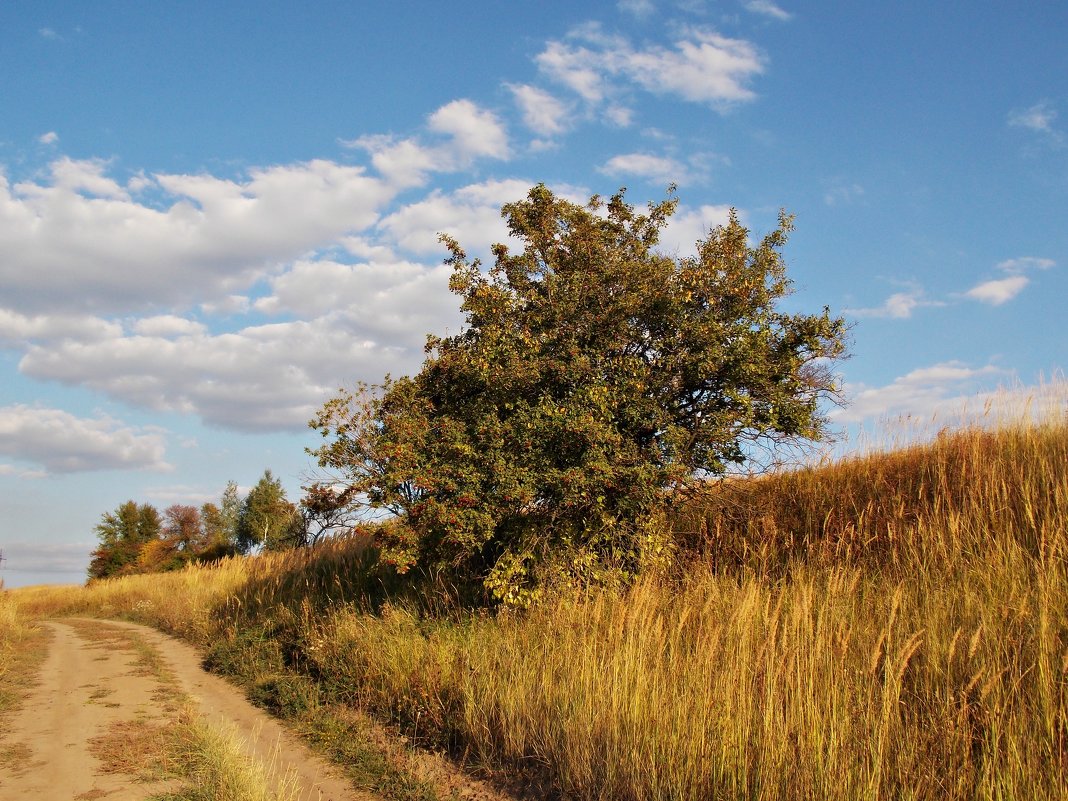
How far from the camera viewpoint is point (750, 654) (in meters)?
5.54

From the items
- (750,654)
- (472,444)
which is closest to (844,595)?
(750,654)

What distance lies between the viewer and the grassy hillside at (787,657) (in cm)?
412

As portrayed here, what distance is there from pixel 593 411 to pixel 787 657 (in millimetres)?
4122

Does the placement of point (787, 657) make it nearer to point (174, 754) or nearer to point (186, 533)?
point (174, 754)

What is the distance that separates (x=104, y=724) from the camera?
807cm

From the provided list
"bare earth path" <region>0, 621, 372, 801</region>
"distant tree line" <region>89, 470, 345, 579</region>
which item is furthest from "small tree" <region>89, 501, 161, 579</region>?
"bare earth path" <region>0, 621, 372, 801</region>

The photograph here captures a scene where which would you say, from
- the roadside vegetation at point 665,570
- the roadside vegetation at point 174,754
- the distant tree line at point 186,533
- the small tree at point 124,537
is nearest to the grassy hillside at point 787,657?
the roadside vegetation at point 665,570

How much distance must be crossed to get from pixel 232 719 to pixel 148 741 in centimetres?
123

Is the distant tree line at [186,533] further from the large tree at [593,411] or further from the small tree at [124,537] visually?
the large tree at [593,411]

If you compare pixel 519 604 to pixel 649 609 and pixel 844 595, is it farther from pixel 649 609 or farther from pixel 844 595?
pixel 844 595

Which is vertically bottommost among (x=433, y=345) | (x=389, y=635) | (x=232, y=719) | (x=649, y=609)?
(x=232, y=719)

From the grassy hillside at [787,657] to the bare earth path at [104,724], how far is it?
0.66 m

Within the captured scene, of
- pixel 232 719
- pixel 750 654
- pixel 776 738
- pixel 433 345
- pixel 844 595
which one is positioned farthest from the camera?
pixel 433 345

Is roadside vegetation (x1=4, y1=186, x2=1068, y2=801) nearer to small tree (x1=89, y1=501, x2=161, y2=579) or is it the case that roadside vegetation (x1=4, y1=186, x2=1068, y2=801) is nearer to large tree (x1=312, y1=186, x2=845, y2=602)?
large tree (x1=312, y1=186, x2=845, y2=602)
